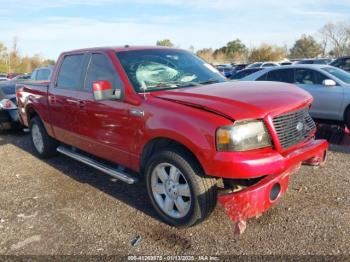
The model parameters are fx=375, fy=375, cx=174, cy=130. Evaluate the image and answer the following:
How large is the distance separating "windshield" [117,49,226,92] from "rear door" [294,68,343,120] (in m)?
4.60

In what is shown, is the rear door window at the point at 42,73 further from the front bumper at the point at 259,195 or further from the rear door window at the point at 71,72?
the front bumper at the point at 259,195

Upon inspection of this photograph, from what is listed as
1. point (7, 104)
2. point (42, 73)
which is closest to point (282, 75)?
point (7, 104)

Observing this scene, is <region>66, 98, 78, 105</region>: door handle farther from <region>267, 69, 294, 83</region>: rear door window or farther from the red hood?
<region>267, 69, 294, 83</region>: rear door window

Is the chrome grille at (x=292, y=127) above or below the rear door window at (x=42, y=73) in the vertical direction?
below

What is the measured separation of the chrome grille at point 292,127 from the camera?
11.6 ft

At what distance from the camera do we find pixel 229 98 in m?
3.60

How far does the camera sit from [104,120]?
15.1 feet

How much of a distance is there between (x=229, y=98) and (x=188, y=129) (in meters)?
0.51

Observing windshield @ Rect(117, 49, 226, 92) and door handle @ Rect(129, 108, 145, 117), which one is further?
windshield @ Rect(117, 49, 226, 92)

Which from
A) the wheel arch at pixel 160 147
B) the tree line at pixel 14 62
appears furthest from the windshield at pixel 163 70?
the tree line at pixel 14 62

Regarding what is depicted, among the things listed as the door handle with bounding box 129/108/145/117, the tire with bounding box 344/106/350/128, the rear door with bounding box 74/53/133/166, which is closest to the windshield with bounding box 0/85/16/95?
the rear door with bounding box 74/53/133/166

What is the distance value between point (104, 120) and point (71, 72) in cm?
140

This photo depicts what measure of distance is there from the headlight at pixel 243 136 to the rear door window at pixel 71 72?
264 cm

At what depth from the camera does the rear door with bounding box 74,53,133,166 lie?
4328mm
